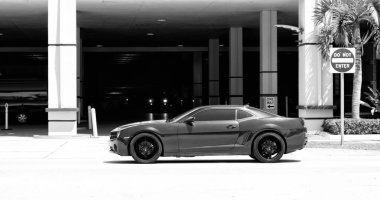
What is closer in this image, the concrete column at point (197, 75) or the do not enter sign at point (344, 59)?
the do not enter sign at point (344, 59)

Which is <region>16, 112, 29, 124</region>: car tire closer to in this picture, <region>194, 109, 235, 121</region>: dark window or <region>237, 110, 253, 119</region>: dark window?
<region>194, 109, 235, 121</region>: dark window

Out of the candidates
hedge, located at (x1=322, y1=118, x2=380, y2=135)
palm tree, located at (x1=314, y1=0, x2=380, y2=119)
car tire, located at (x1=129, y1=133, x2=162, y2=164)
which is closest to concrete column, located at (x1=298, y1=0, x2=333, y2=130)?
palm tree, located at (x1=314, y1=0, x2=380, y2=119)

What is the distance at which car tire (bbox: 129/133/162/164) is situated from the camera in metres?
14.1

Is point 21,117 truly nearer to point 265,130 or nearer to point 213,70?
point 213,70

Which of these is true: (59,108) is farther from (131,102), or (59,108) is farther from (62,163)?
(131,102)

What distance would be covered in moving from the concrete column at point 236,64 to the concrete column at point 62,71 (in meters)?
15.0

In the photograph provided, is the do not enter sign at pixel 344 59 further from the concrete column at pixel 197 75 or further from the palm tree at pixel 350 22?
the concrete column at pixel 197 75

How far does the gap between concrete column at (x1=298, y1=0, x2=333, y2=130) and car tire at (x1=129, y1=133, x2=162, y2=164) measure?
1102 centimetres

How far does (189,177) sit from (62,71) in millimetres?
12691

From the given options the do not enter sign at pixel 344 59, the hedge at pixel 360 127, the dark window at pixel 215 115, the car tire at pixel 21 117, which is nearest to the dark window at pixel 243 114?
the dark window at pixel 215 115

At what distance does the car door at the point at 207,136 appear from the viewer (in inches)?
561

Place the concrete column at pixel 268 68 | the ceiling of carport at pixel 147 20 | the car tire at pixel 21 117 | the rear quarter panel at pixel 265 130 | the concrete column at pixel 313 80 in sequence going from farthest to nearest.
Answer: the car tire at pixel 21 117, the concrete column at pixel 268 68, the ceiling of carport at pixel 147 20, the concrete column at pixel 313 80, the rear quarter panel at pixel 265 130

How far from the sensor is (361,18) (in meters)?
22.4

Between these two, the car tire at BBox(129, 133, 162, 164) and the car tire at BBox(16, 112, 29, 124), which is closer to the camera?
the car tire at BBox(129, 133, 162, 164)
